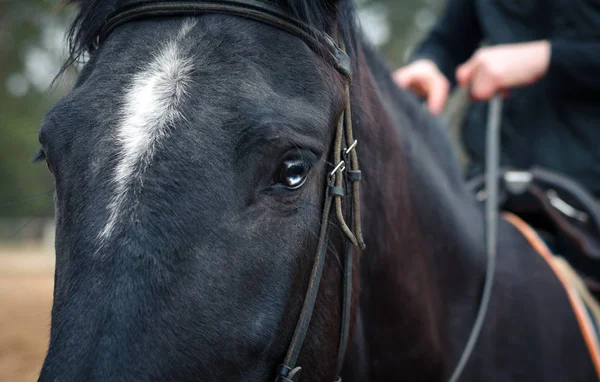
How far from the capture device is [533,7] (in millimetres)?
3271

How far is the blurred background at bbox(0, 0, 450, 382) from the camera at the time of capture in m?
3.23

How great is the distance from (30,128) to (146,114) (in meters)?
0.81

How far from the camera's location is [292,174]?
5.07 feet

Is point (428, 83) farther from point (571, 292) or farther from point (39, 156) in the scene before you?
point (39, 156)

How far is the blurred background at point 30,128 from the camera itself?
127 inches

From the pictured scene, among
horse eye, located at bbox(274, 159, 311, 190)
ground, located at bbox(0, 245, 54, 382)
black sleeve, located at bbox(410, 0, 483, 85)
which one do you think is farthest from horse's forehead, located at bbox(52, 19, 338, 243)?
black sleeve, located at bbox(410, 0, 483, 85)

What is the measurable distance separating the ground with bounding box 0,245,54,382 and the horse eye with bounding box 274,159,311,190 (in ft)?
2.33

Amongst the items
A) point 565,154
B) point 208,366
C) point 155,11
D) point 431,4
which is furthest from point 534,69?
point 431,4

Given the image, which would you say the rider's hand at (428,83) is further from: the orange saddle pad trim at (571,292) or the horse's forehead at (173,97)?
the horse's forehead at (173,97)

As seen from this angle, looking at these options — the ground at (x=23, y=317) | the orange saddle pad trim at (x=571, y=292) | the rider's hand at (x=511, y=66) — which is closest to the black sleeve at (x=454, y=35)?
the rider's hand at (x=511, y=66)

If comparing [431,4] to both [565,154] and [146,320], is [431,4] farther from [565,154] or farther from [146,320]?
[146,320]

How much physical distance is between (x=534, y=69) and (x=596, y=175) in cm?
67

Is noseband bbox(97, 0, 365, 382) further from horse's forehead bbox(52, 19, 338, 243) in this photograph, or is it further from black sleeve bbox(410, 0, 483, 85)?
black sleeve bbox(410, 0, 483, 85)

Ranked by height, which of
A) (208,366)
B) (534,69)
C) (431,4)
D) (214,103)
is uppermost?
(431,4)
